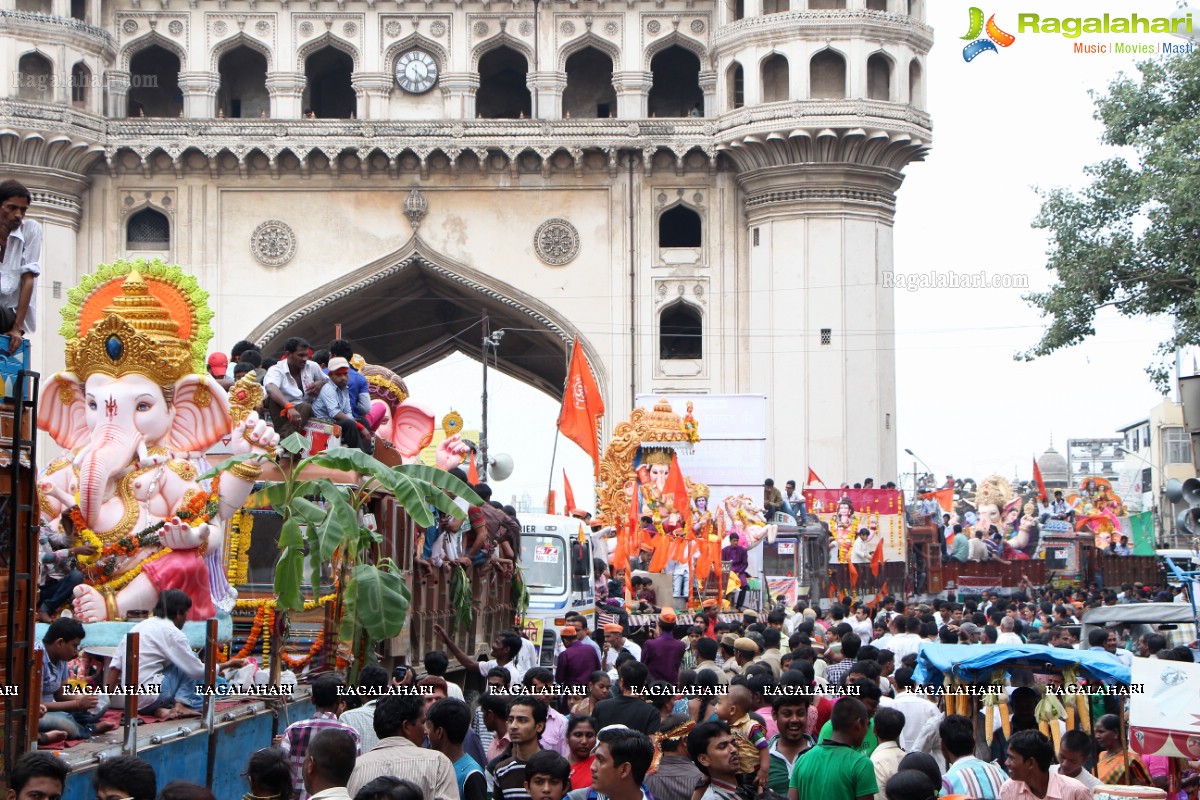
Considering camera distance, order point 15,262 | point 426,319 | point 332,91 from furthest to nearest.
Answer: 1. point 426,319
2. point 332,91
3. point 15,262

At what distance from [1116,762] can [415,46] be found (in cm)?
2793

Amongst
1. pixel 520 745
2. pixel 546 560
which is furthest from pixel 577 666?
pixel 546 560

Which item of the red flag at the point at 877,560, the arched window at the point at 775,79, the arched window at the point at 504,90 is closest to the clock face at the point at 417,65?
the arched window at the point at 504,90

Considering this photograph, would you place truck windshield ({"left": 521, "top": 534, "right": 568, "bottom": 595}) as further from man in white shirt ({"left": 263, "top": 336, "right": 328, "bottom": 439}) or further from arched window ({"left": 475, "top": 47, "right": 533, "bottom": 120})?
arched window ({"left": 475, "top": 47, "right": 533, "bottom": 120})

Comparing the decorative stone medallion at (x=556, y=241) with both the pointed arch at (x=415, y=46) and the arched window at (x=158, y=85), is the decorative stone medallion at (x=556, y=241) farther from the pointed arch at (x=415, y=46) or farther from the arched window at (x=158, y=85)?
the arched window at (x=158, y=85)

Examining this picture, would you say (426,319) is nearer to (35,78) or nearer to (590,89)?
(590,89)

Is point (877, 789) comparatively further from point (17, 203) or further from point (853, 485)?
point (853, 485)

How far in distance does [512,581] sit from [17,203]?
337 inches

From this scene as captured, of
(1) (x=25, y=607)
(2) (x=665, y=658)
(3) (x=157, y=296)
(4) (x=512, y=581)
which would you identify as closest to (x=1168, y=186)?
(4) (x=512, y=581)

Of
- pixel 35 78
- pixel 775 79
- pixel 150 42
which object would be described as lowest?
pixel 35 78

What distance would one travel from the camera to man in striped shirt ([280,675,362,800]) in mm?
6988

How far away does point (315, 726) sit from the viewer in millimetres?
6984

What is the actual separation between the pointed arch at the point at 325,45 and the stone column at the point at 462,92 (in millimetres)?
1697

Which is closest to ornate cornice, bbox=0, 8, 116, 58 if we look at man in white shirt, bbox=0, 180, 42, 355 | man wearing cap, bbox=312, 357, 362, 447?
man wearing cap, bbox=312, 357, 362, 447
